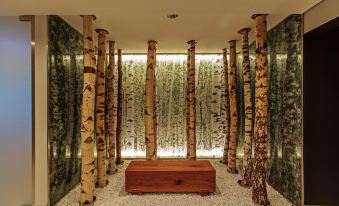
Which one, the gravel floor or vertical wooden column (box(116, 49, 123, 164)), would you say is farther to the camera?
vertical wooden column (box(116, 49, 123, 164))

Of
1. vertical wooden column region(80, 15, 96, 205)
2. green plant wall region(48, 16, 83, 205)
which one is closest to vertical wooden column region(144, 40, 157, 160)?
green plant wall region(48, 16, 83, 205)

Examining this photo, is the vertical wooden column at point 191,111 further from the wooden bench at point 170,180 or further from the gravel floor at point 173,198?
the wooden bench at point 170,180

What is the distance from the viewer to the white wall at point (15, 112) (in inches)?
123

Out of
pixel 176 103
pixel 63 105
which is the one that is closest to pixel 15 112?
pixel 63 105

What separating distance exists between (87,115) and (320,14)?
2814mm

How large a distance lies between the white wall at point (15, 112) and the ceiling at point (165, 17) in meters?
0.30

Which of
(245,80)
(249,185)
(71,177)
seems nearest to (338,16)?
(245,80)

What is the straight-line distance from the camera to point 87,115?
3188 mm

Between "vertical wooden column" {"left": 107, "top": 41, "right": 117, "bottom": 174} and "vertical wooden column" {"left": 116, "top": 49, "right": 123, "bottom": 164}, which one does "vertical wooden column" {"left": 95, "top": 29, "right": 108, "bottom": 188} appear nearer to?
"vertical wooden column" {"left": 107, "top": 41, "right": 117, "bottom": 174}

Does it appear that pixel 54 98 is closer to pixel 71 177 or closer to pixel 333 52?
pixel 71 177

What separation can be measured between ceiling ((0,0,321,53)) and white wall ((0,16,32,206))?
1.00 feet

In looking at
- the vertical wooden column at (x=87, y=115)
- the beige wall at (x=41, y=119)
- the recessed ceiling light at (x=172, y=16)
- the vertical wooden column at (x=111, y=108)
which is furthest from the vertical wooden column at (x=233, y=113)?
the beige wall at (x=41, y=119)

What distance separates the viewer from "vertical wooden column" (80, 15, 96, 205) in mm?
3184

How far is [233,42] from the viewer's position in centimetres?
467
